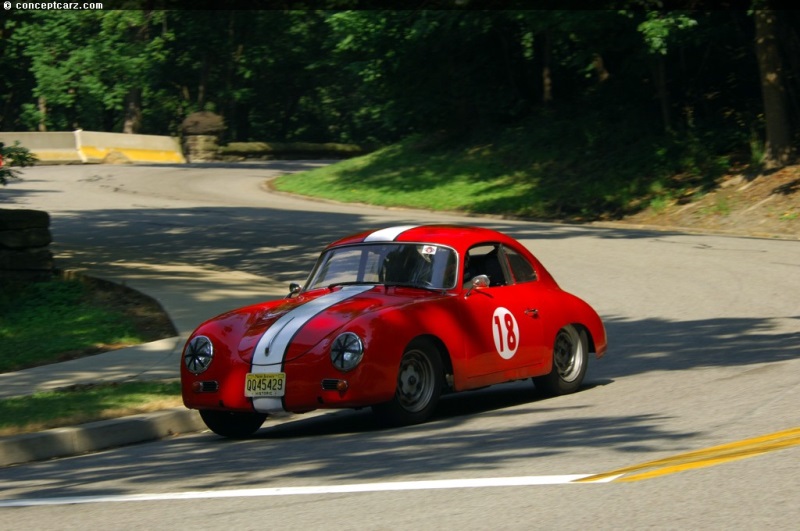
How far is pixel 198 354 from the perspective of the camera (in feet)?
31.2

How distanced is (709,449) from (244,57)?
5851 centimetres

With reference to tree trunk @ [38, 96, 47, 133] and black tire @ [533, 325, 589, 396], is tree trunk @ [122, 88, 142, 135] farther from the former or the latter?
black tire @ [533, 325, 589, 396]

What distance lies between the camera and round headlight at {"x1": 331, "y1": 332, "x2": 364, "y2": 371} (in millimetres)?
8844

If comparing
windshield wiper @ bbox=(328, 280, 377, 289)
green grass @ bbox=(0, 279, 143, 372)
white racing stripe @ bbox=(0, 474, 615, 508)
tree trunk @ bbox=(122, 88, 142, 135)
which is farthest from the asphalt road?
tree trunk @ bbox=(122, 88, 142, 135)

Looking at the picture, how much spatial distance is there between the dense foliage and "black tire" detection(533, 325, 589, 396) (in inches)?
453

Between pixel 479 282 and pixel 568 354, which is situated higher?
pixel 479 282

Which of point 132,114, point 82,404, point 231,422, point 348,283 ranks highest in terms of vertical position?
point 132,114

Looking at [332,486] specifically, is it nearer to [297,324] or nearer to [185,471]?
[185,471]

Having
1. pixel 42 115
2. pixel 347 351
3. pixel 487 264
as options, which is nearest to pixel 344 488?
pixel 347 351

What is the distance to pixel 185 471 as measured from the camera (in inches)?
317

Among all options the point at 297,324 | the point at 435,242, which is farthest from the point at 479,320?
the point at 297,324

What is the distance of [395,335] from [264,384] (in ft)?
3.39

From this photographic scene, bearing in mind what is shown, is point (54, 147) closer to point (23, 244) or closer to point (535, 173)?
point (535, 173)

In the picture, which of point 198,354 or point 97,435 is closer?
point 198,354
